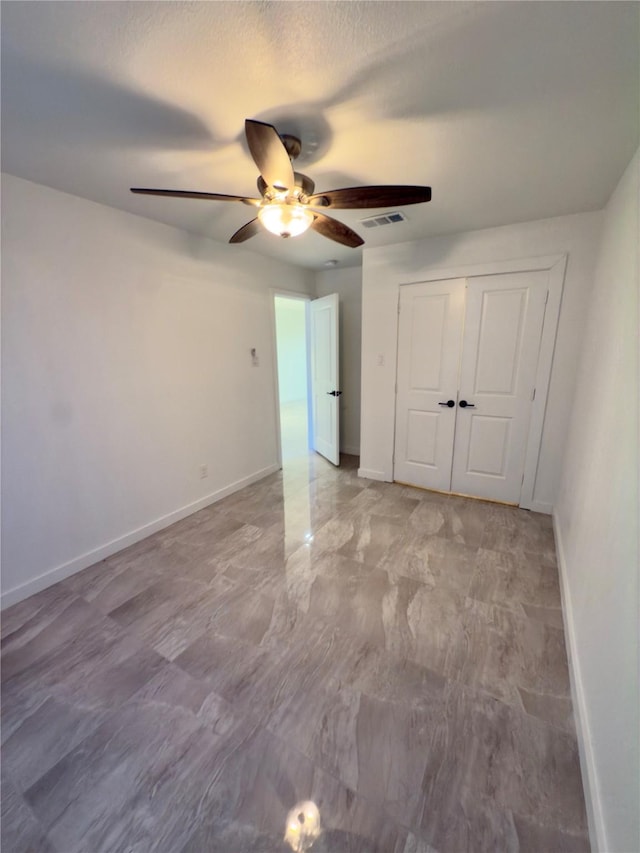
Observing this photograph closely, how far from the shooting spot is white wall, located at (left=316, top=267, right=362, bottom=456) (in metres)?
4.15

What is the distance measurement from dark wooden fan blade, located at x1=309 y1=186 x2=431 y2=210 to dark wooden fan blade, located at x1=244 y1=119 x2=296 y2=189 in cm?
20

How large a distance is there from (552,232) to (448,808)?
3.36 meters

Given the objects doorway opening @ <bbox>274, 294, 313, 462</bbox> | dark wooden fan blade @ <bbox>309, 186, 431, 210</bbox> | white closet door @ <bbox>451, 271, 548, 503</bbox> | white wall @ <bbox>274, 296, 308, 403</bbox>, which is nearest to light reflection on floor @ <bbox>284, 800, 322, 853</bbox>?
dark wooden fan blade @ <bbox>309, 186, 431, 210</bbox>

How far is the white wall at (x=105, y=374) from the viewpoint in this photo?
193cm

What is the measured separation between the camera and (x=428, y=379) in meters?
3.23

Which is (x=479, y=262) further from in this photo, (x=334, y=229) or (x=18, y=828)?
(x=18, y=828)

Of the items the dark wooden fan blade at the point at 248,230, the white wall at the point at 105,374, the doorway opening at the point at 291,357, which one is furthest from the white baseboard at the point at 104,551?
the doorway opening at the point at 291,357

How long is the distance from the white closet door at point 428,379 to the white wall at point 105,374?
163 centimetres

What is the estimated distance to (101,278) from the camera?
2.23 m

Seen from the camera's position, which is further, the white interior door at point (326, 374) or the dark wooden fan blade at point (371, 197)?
the white interior door at point (326, 374)

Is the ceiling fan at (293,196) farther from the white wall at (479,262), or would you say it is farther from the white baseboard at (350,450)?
the white baseboard at (350,450)

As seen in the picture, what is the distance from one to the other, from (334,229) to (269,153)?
2.30 ft

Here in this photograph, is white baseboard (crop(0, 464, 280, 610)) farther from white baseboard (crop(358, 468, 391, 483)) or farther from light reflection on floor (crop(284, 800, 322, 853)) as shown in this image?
light reflection on floor (crop(284, 800, 322, 853))

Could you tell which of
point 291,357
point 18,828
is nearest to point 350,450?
point 18,828
